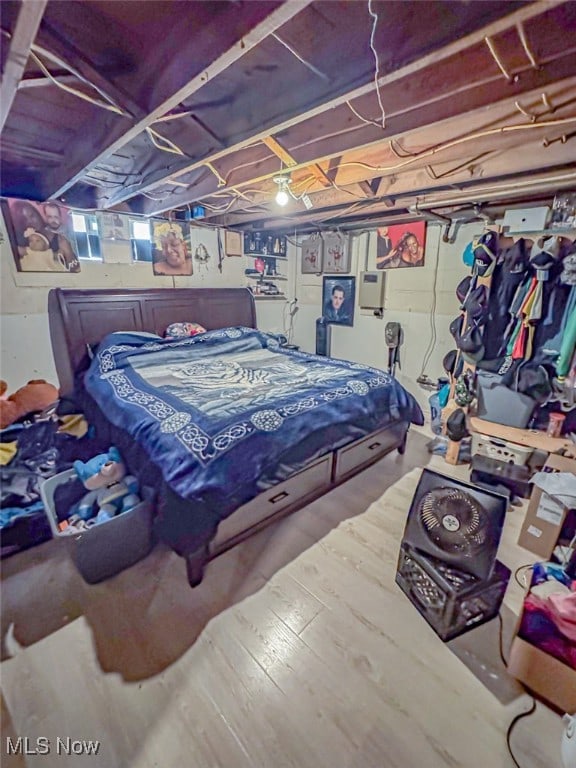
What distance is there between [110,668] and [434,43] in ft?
8.02

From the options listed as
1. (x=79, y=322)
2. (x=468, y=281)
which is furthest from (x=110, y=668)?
(x=468, y=281)

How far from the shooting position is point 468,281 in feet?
9.41

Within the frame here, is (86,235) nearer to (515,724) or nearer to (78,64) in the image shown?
(78,64)

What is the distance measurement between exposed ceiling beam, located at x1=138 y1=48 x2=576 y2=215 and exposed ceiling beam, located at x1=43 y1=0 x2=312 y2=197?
2.03 feet

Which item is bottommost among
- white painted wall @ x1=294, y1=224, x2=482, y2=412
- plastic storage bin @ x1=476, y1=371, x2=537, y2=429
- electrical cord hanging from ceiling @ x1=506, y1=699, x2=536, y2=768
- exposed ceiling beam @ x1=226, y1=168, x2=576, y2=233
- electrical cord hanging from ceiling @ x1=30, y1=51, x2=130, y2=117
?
electrical cord hanging from ceiling @ x1=506, y1=699, x2=536, y2=768

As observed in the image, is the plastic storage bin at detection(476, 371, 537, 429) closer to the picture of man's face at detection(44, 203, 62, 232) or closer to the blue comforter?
the blue comforter

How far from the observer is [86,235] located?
3047 millimetres

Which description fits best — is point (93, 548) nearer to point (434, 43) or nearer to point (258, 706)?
point (258, 706)

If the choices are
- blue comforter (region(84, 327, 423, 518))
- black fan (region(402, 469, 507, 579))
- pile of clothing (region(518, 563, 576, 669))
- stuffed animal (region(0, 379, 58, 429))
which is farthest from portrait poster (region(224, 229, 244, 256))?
pile of clothing (region(518, 563, 576, 669))

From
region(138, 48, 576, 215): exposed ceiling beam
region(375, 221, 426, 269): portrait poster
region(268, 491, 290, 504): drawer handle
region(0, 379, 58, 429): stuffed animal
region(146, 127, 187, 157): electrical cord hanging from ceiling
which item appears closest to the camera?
region(138, 48, 576, 215): exposed ceiling beam

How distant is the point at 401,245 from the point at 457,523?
310cm

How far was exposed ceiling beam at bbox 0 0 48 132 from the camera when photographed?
0.77 meters

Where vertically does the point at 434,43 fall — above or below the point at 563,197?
above

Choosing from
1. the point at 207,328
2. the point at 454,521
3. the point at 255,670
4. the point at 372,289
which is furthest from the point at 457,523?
the point at 207,328
